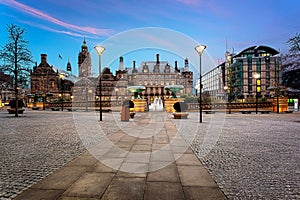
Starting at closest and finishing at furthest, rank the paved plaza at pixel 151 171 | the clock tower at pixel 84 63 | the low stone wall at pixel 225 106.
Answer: the paved plaza at pixel 151 171
the low stone wall at pixel 225 106
the clock tower at pixel 84 63

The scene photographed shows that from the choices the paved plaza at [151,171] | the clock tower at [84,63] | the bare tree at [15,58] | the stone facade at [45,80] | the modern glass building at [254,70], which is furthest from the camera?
the clock tower at [84,63]

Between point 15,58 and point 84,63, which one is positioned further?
point 84,63

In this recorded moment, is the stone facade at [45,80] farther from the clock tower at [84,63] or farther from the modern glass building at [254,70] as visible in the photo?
the modern glass building at [254,70]

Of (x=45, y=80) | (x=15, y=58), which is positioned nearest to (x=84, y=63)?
(x=45, y=80)

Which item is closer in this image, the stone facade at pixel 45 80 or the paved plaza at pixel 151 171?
the paved plaza at pixel 151 171

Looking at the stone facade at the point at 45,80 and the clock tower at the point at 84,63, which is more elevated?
the clock tower at the point at 84,63

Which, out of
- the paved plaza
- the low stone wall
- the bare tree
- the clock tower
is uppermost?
the clock tower

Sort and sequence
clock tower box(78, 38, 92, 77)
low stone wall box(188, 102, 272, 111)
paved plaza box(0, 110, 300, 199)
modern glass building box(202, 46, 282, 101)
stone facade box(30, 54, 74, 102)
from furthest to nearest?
clock tower box(78, 38, 92, 77) → modern glass building box(202, 46, 282, 101) → stone facade box(30, 54, 74, 102) → low stone wall box(188, 102, 272, 111) → paved plaza box(0, 110, 300, 199)

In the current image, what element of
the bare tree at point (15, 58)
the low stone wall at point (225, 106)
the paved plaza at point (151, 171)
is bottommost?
the paved plaza at point (151, 171)

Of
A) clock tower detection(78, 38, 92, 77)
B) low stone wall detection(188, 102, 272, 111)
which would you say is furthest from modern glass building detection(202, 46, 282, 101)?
clock tower detection(78, 38, 92, 77)

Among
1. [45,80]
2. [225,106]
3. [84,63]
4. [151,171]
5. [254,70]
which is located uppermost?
[84,63]

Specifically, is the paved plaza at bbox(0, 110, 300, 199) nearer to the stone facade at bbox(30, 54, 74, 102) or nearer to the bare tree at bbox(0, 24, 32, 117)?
the bare tree at bbox(0, 24, 32, 117)

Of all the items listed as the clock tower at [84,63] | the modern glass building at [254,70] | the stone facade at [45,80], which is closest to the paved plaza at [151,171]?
the modern glass building at [254,70]

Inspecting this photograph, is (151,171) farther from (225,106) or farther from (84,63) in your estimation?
(84,63)
